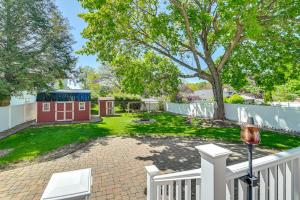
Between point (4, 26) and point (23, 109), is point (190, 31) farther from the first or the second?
point (23, 109)

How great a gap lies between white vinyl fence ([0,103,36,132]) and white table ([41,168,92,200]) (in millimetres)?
14474

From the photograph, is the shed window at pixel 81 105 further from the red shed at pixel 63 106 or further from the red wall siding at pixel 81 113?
the red wall siding at pixel 81 113

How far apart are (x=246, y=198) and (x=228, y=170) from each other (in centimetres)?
45

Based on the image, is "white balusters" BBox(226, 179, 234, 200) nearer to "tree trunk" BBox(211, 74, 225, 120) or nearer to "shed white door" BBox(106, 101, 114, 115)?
"tree trunk" BBox(211, 74, 225, 120)

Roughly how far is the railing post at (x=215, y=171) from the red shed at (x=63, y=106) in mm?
18029

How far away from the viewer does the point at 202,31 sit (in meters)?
13.4

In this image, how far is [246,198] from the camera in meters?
1.96

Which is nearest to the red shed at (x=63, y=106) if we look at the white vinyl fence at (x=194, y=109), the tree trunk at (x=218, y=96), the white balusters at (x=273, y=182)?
the white vinyl fence at (x=194, y=109)

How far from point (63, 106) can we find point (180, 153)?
14275 millimetres

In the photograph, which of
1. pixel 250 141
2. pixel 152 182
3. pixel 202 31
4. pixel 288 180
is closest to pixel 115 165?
pixel 152 182

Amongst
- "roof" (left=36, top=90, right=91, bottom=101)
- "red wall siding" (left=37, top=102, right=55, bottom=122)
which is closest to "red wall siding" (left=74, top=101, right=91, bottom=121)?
"roof" (left=36, top=90, right=91, bottom=101)

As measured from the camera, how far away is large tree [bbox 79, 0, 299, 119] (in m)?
9.58

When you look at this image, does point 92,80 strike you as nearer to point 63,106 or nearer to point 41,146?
point 63,106

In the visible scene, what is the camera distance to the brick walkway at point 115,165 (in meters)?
4.69
